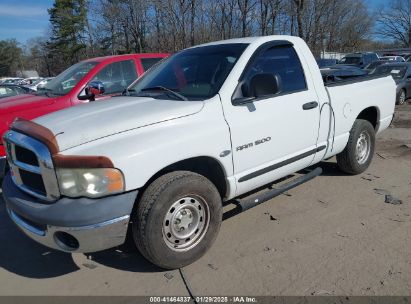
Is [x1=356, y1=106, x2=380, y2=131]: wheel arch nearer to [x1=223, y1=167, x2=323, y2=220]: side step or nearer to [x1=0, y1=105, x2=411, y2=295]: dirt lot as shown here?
[x1=0, y1=105, x2=411, y2=295]: dirt lot

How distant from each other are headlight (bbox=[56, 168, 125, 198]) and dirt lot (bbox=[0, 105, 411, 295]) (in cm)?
88

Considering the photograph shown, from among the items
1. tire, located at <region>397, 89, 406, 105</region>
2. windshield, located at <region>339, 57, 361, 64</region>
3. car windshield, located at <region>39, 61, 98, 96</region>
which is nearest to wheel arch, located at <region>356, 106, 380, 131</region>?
car windshield, located at <region>39, 61, 98, 96</region>

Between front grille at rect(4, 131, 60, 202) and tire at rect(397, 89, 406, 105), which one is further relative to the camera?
tire at rect(397, 89, 406, 105)

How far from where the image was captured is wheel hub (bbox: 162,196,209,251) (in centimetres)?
331

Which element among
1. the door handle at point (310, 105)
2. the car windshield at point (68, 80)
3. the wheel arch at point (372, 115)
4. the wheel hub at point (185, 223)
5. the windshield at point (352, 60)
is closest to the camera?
the wheel hub at point (185, 223)

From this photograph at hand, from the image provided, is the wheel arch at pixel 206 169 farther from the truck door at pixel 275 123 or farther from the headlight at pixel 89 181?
the headlight at pixel 89 181

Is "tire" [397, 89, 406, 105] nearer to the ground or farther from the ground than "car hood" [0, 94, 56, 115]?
nearer to the ground

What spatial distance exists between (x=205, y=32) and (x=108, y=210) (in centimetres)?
2828

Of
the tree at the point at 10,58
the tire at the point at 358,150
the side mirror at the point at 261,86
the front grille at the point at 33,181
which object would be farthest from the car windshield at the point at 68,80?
the tree at the point at 10,58

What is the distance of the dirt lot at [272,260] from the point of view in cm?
316

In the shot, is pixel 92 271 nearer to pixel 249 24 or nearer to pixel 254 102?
pixel 254 102

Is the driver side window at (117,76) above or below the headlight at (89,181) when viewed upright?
above

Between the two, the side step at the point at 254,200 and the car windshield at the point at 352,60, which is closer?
the side step at the point at 254,200

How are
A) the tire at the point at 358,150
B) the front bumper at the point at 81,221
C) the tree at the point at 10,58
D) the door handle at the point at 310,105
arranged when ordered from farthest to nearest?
the tree at the point at 10,58, the tire at the point at 358,150, the door handle at the point at 310,105, the front bumper at the point at 81,221
